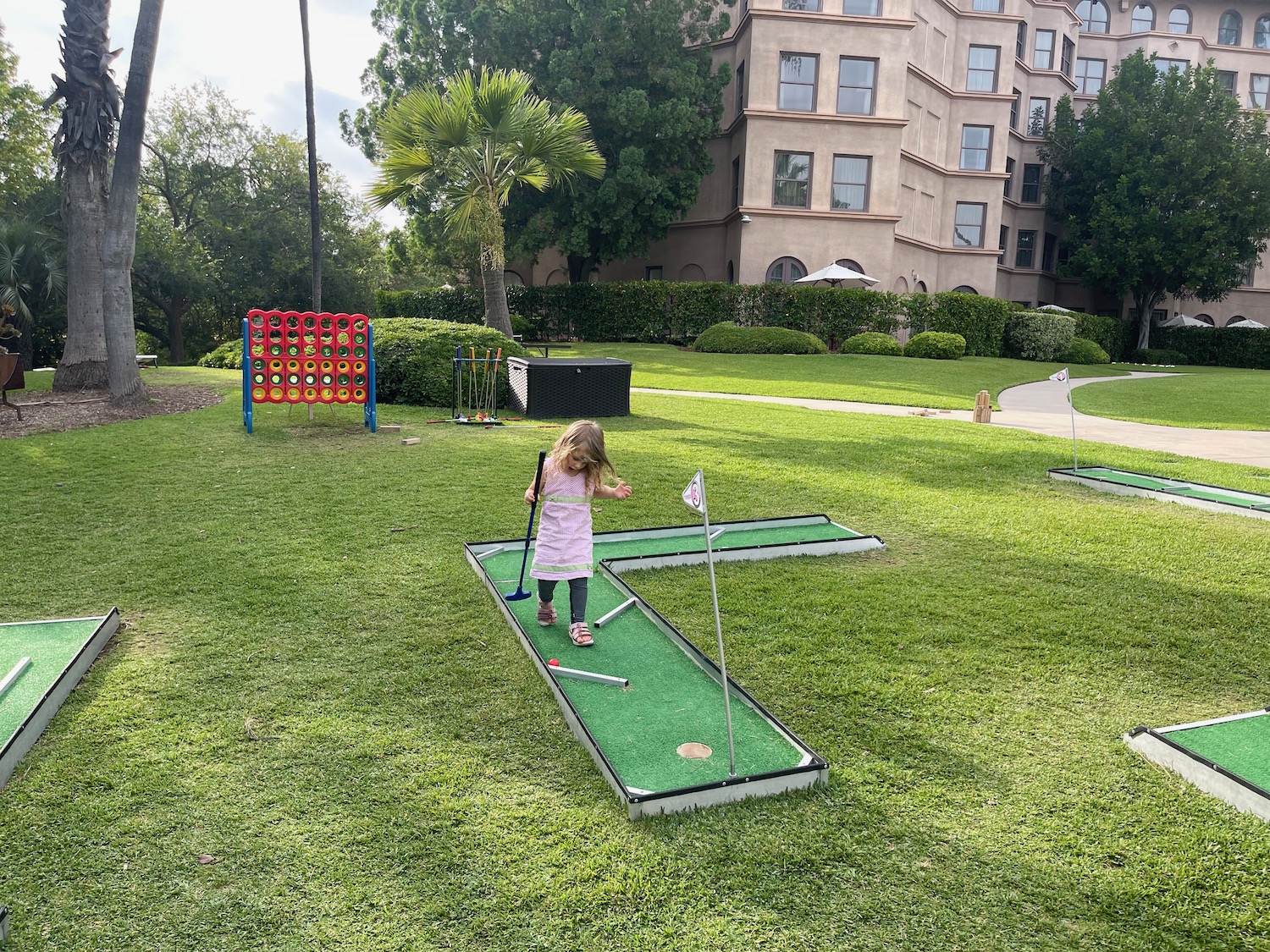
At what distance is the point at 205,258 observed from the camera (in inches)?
1249

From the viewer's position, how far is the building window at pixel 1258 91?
4225 cm

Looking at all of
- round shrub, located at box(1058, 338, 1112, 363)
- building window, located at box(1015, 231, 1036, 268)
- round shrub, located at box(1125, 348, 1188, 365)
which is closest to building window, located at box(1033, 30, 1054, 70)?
building window, located at box(1015, 231, 1036, 268)

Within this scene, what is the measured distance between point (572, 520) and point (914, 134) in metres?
32.4

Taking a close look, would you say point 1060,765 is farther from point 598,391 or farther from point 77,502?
point 598,391

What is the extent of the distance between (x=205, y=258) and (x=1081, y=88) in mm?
41102

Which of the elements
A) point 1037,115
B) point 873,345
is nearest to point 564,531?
point 873,345

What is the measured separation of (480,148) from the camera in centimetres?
1750

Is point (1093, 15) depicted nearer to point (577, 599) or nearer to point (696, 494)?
point (577, 599)

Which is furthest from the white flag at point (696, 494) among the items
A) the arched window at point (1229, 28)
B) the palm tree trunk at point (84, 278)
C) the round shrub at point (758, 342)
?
the arched window at point (1229, 28)

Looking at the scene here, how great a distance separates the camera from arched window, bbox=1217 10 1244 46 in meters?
42.0

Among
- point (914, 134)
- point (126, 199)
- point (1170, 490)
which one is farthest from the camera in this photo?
point (914, 134)

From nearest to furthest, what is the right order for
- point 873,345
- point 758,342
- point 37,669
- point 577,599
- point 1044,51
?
point 37,669 → point 577,599 → point 758,342 → point 873,345 → point 1044,51

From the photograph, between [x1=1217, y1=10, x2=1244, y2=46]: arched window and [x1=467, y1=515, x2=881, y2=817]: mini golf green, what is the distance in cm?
5087

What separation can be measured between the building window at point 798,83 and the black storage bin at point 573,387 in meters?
20.6
